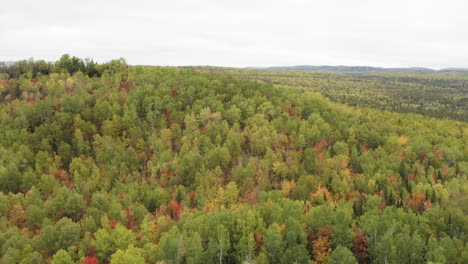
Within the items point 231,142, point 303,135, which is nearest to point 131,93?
point 231,142

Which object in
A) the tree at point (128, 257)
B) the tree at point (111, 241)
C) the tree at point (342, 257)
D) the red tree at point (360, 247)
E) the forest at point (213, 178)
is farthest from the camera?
the tree at point (111, 241)

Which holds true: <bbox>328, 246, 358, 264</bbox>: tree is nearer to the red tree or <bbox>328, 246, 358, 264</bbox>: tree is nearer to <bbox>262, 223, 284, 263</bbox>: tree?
<bbox>262, 223, 284, 263</bbox>: tree

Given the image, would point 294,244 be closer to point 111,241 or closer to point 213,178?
point 111,241

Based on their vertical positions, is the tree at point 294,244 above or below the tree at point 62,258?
above

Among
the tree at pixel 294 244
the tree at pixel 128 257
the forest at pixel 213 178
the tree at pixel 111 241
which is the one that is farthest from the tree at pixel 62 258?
the tree at pixel 294 244

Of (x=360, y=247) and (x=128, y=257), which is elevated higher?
(x=128, y=257)

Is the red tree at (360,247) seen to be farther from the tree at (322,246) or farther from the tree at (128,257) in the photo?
the tree at (128,257)

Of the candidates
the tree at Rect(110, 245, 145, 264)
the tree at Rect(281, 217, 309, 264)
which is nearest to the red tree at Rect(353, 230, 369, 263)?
the tree at Rect(281, 217, 309, 264)

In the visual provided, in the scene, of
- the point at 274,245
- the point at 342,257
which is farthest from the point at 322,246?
the point at 274,245
